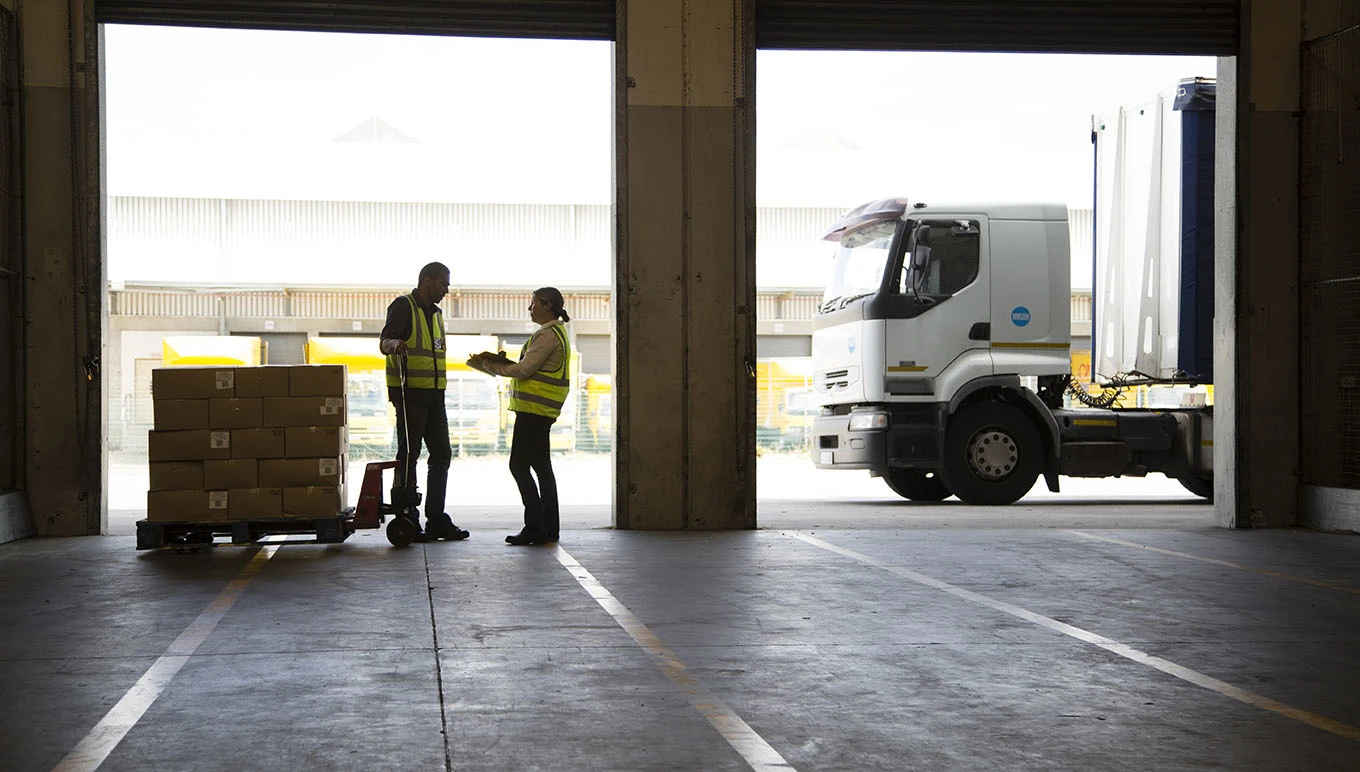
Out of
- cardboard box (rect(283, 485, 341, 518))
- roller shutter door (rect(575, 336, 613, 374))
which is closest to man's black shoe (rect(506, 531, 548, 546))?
cardboard box (rect(283, 485, 341, 518))

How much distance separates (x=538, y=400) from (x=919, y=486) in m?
7.33

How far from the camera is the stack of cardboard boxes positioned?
8.76 metres

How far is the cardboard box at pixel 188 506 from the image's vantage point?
872cm

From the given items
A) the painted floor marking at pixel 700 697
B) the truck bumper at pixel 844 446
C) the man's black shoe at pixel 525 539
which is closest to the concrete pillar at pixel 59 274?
the man's black shoe at pixel 525 539

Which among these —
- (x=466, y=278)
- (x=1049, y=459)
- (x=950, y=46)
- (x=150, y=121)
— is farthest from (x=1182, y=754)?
(x=150, y=121)

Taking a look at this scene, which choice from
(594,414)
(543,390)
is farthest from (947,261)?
(594,414)

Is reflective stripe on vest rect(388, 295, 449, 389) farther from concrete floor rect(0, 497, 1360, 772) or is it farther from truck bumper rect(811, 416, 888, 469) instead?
truck bumper rect(811, 416, 888, 469)

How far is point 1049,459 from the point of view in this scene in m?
14.5

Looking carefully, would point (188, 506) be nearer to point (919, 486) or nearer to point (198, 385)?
point (198, 385)

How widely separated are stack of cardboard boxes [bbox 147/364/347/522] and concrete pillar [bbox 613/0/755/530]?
8.04 feet

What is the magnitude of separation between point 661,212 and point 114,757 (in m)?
7.27

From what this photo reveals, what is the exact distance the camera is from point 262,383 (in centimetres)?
893

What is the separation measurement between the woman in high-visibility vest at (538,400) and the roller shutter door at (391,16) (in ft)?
8.12

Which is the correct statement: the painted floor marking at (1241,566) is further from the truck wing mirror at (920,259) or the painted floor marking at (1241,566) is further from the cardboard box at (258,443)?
the cardboard box at (258,443)
